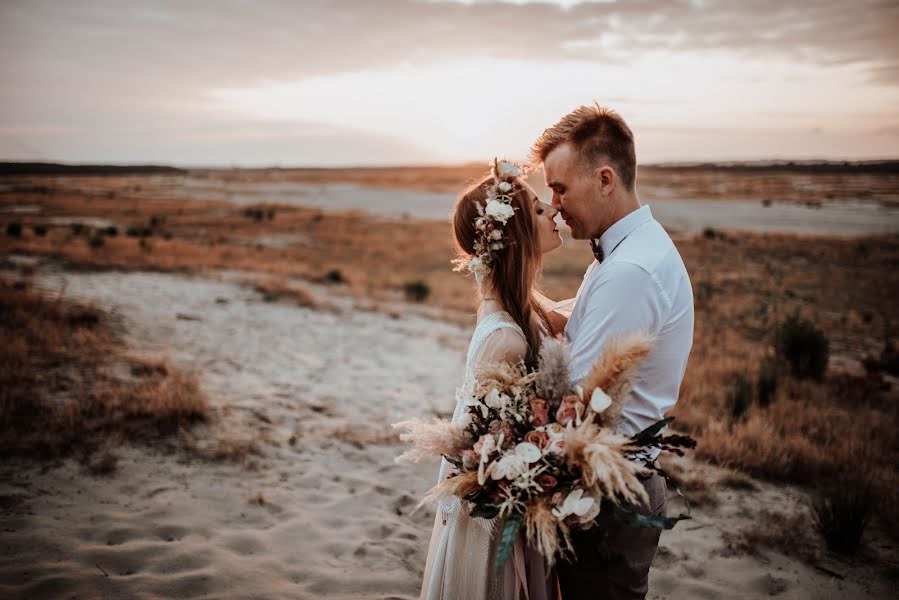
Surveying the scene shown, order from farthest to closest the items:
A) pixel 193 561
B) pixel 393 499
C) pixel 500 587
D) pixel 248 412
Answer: pixel 248 412 < pixel 393 499 < pixel 193 561 < pixel 500 587

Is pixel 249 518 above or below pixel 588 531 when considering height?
below

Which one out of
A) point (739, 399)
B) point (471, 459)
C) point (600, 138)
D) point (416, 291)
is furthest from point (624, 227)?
point (416, 291)

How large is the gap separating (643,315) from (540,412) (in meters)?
0.61

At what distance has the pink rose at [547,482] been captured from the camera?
2.08 meters

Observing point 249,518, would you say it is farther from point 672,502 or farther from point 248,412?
point 672,502

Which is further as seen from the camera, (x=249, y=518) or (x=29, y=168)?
(x=29, y=168)

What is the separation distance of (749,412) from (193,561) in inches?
265

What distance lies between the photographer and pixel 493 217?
293 cm

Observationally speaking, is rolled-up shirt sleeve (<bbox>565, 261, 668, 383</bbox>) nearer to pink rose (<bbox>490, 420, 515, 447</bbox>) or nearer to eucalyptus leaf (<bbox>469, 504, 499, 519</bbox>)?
pink rose (<bbox>490, 420, 515, 447</bbox>)

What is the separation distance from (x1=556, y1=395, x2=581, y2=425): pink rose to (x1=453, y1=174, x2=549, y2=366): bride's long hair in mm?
824

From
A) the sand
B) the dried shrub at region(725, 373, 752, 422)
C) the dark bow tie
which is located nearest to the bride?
the dark bow tie

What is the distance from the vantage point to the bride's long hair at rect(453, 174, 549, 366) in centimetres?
300

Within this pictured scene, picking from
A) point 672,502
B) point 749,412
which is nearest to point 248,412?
point 672,502

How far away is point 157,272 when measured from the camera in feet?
46.2
